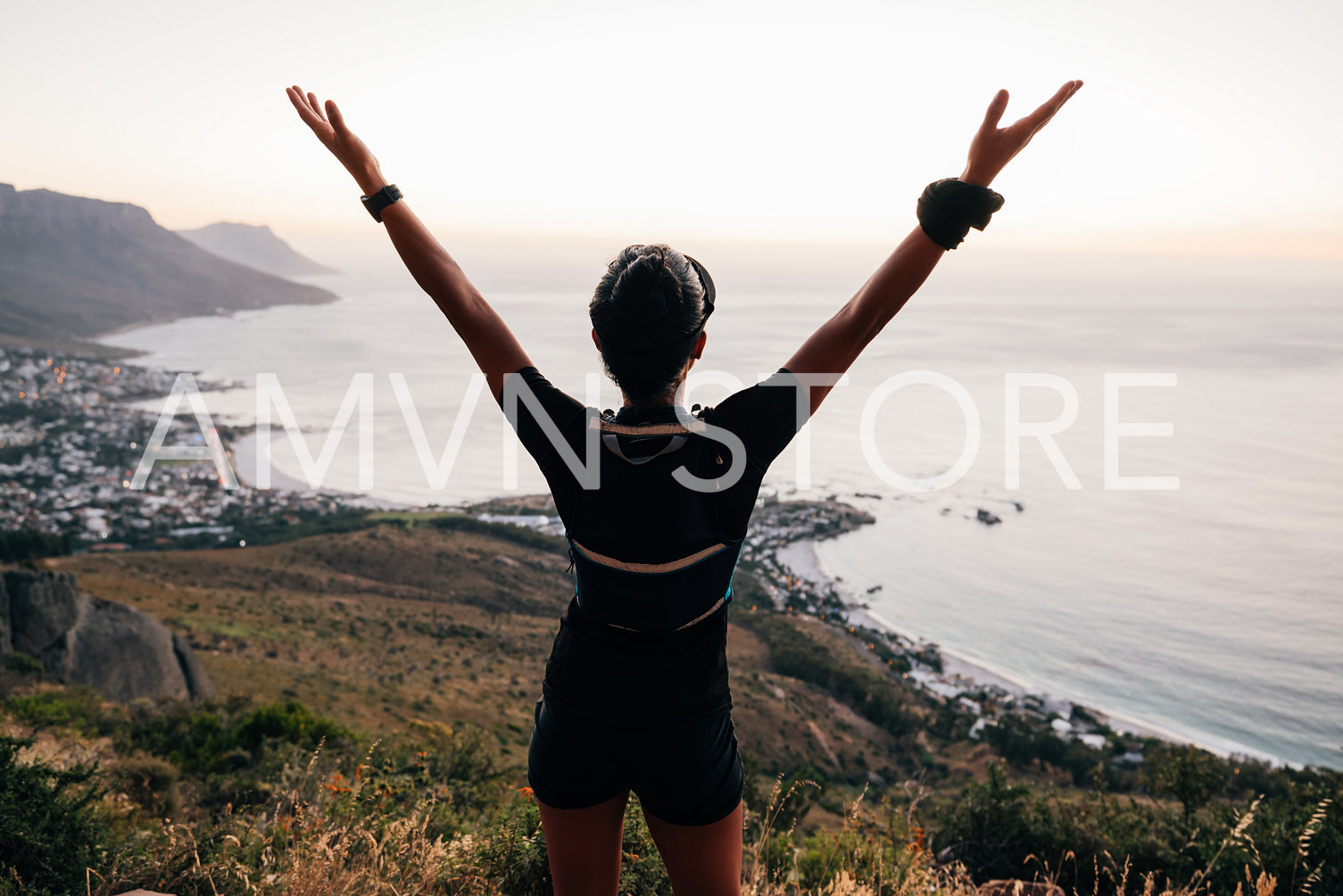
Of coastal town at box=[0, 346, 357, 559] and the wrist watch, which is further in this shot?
coastal town at box=[0, 346, 357, 559]

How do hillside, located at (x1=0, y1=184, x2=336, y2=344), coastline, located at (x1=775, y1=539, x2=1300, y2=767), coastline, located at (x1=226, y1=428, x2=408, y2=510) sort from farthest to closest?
1. hillside, located at (x1=0, y1=184, x2=336, y2=344)
2. coastline, located at (x1=226, y1=428, x2=408, y2=510)
3. coastline, located at (x1=775, y1=539, x2=1300, y2=767)

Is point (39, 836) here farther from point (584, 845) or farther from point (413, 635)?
point (413, 635)

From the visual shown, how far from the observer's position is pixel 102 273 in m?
162

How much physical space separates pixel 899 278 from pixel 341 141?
3.96 feet

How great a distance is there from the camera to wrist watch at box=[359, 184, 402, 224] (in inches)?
56.1

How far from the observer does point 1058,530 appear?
45.2 meters

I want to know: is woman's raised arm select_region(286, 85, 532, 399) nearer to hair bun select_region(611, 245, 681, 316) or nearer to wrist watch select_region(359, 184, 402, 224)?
wrist watch select_region(359, 184, 402, 224)

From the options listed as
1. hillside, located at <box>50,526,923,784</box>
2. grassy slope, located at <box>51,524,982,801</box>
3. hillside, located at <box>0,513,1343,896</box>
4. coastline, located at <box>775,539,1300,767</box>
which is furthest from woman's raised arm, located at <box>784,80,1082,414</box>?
coastline, located at <box>775,539,1300,767</box>

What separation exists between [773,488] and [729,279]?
134 m

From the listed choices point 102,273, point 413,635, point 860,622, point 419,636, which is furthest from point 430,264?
point 102,273

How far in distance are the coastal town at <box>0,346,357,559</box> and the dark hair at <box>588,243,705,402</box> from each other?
34687mm

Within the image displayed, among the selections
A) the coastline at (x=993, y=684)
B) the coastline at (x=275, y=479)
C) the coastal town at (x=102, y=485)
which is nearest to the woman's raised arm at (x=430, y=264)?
the coastline at (x=993, y=684)

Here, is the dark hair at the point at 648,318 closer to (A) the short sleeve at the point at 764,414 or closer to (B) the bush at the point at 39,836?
(A) the short sleeve at the point at 764,414

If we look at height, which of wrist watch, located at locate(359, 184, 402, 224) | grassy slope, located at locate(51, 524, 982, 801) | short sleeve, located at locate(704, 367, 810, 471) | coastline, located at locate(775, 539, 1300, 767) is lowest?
coastline, located at locate(775, 539, 1300, 767)
